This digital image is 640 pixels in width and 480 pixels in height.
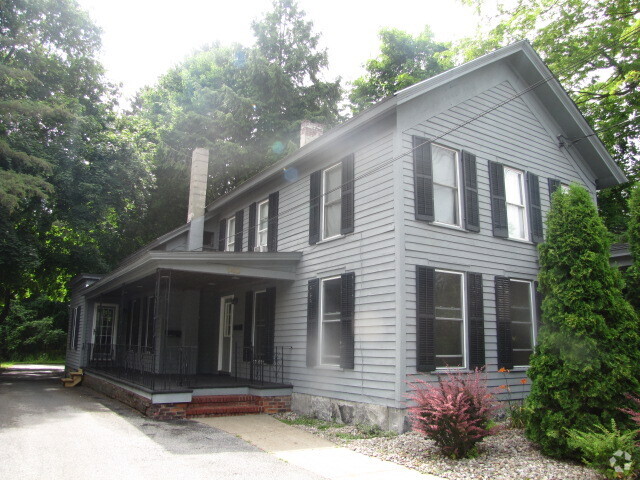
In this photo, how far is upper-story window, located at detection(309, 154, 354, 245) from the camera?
10.1m

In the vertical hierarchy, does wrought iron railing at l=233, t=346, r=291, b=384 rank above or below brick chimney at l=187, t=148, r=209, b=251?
below

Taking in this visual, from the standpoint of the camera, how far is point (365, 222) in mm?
9602

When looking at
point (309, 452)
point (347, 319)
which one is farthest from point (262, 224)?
point (309, 452)

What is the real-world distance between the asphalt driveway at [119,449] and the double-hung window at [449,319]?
11.0 ft

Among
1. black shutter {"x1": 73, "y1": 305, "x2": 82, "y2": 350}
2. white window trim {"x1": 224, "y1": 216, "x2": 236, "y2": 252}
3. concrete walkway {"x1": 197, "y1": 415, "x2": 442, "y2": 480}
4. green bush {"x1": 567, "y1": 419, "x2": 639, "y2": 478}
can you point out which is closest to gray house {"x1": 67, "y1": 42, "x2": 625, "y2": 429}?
concrete walkway {"x1": 197, "y1": 415, "x2": 442, "y2": 480}

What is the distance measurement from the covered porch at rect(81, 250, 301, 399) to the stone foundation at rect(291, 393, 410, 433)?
23.9 inches

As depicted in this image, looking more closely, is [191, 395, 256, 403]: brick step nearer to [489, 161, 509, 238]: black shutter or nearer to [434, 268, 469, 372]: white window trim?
[434, 268, 469, 372]: white window trim

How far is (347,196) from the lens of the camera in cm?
1016

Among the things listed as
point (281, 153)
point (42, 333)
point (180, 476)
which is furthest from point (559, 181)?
point (42, 333)

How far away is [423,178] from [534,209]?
11.4 ft

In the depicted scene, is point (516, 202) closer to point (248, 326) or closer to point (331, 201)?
point (331, 201)

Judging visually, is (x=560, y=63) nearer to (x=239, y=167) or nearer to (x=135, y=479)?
(x=239, y=167)

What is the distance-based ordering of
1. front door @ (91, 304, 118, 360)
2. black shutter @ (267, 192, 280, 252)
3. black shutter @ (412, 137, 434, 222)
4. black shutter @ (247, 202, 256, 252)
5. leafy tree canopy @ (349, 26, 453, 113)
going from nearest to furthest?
black shutter @ (412, 137, 434, 222) < black shutter @ (267, 192, 280, 252) < black shutter @ (247, 202, 256, 252) < front door @ (91, 304, 118, 360) < leafy tree canopy @ (349, 26, 453, 113)

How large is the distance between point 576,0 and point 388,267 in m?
13.2
